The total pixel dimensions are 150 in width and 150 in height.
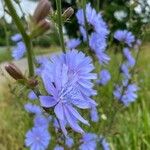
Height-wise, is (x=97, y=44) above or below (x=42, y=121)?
above

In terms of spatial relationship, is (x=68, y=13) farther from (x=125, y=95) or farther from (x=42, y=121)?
(x=125, y=95)

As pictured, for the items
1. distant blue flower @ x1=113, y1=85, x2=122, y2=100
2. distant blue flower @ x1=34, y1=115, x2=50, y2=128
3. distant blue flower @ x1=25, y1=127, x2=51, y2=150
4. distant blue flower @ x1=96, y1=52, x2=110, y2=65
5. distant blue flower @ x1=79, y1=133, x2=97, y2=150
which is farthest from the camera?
distant blue flower @ x1=113, y1=85, x2=122, y2=100

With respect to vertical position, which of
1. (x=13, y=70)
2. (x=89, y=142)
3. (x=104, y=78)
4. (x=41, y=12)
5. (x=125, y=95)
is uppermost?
(x=104, y=78)

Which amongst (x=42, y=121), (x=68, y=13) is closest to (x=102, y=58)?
(x=68, y=13)

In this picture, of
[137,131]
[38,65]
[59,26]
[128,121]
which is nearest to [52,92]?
[59,26]

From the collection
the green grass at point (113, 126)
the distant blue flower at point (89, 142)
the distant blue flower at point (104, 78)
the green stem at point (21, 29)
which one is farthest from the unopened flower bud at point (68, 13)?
the distant blue flower at point (104, 78)

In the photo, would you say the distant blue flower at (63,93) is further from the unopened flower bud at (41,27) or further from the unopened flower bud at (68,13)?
the unopened flower bud at (68,13)

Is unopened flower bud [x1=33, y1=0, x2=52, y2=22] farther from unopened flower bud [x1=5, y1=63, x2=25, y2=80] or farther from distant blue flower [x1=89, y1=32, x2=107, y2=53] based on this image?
distant blue flower [x1=89, y1=32, x2=107, y2=53]

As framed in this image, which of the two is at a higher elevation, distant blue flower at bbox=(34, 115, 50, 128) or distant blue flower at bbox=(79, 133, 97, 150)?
distant blue flower at bbox=(34, 115, 50, 128)

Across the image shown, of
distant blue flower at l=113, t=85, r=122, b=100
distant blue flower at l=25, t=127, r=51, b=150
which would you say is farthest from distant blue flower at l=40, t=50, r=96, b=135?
distant blue flower at l=113, t=85, r=122, b=100
